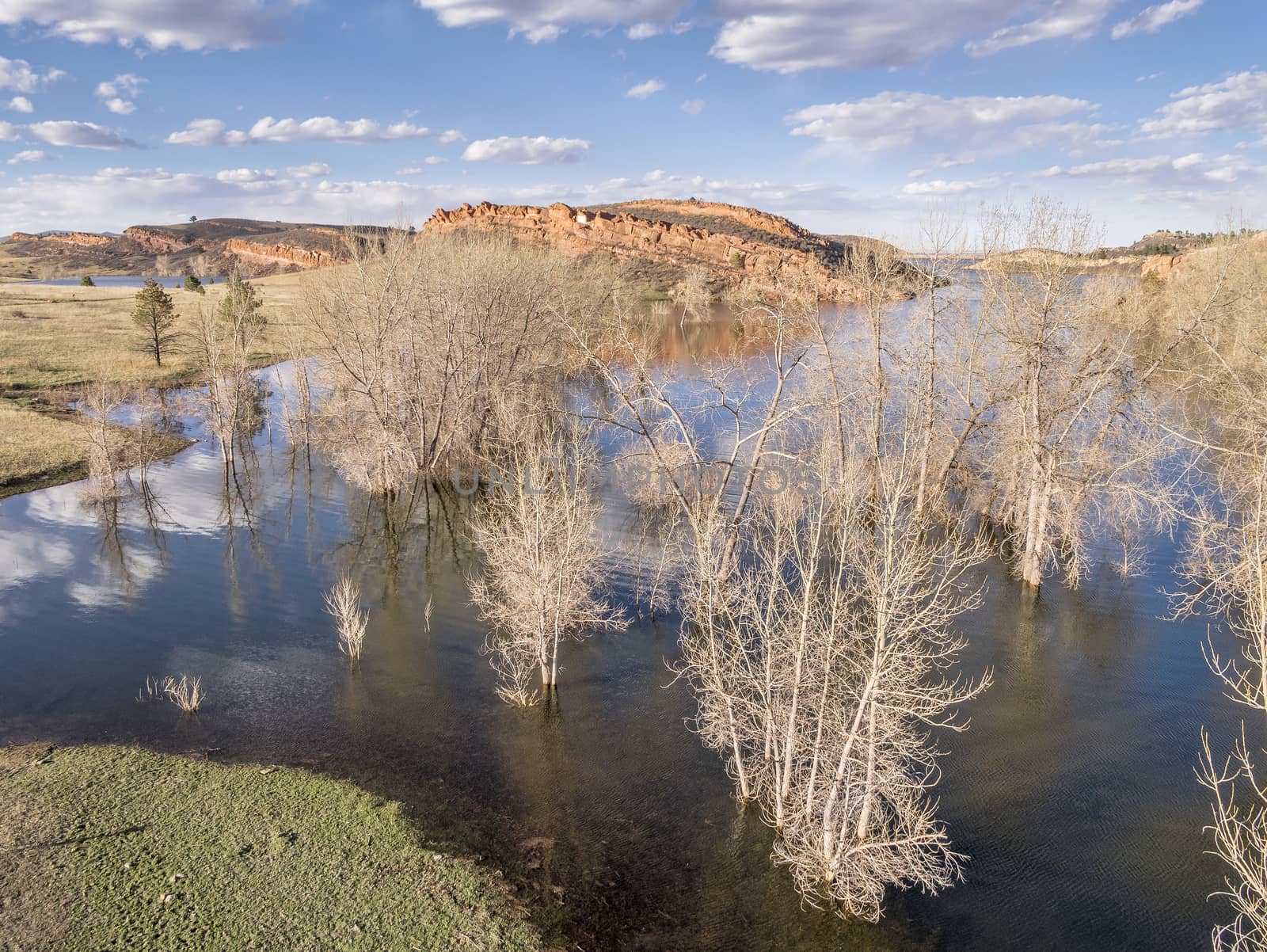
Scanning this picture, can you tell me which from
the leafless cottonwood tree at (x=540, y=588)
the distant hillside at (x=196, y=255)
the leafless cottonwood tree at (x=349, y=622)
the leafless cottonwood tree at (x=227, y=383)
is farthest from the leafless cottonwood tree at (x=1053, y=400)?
the distant hillside at (x=196, y=255)

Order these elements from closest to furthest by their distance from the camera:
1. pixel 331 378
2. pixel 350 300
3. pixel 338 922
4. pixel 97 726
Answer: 1. pixel 338 922
2. pixel 97 726
3. pixel 350 300
4. pixel 331 378

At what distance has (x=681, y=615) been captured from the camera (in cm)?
2181

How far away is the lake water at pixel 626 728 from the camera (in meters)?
12.1

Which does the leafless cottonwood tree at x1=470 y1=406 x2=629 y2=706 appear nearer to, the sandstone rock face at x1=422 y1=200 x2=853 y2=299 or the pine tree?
the pine tree

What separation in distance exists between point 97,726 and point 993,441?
90.1 ft

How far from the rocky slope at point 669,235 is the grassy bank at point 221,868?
326ft

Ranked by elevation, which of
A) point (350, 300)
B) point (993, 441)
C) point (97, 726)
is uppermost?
point (350, 300)

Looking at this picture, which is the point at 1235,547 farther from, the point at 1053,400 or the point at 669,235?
the point at 669,235

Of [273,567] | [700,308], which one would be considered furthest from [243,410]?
[700,308]

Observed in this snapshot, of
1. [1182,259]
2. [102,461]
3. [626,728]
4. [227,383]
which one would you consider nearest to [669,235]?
[1182,259]

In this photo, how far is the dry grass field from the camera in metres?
33.2

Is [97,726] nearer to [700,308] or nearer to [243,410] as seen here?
[243,410]

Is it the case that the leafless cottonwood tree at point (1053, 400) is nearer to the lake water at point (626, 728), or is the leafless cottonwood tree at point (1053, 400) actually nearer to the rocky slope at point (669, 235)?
the lake water at point (626, 728)

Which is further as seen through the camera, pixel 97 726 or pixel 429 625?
pixel 429 625
